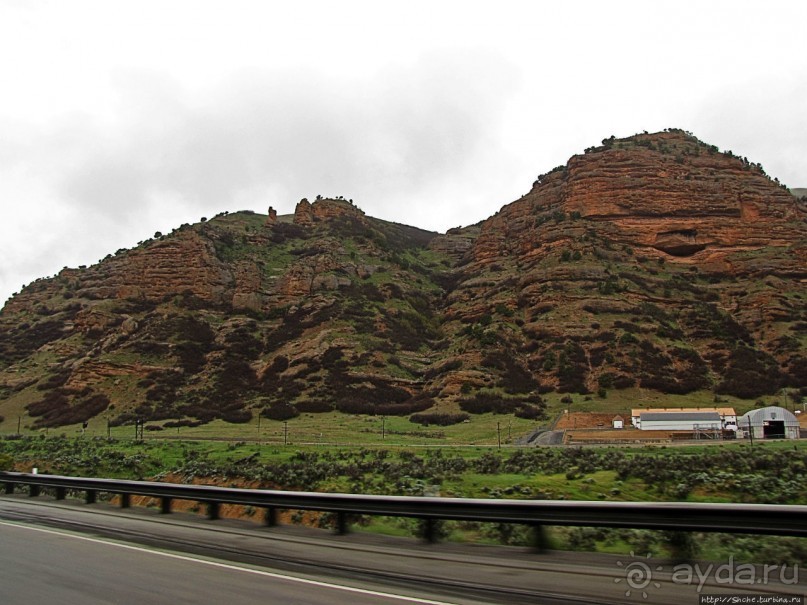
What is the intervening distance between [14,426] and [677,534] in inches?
3988

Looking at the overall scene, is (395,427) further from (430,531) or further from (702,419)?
(430,531)

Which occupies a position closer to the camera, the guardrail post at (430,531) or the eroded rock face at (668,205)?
the guardrail post at (430,531)

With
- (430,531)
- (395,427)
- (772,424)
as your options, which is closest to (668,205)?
(772,424)

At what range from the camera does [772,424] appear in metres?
60.6

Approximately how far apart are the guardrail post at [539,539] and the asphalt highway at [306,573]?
24 centimetres

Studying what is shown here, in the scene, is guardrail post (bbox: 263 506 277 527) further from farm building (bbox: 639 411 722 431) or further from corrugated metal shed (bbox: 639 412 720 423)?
corrugated metal shed (bbox: 639 412 720 423)

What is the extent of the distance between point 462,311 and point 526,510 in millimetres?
110441

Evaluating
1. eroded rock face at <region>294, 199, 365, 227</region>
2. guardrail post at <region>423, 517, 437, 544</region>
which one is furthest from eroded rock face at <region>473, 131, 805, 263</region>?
guardrail post at <region>423, 517, 437, 544</region>

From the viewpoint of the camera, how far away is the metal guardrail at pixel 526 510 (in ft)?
23.2

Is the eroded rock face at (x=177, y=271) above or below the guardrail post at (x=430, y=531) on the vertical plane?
above

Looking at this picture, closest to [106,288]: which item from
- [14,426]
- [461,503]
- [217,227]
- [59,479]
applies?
[217,227]

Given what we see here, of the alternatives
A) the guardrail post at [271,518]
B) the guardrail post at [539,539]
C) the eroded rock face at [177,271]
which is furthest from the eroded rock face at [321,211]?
the guardrail post at [539,539]

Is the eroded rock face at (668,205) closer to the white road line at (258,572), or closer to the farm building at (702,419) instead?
the farm building at (702,419)

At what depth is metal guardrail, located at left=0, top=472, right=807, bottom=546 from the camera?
23.2ft
